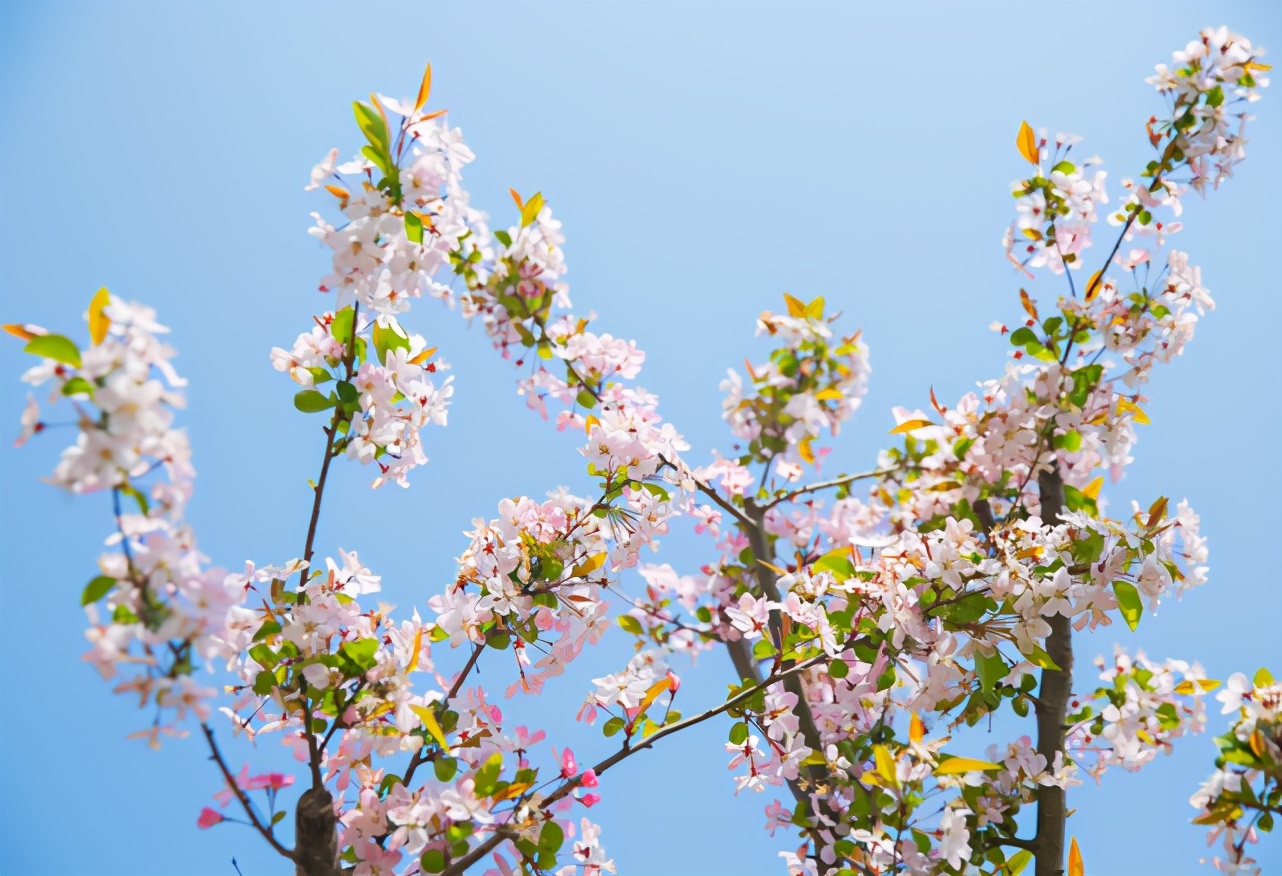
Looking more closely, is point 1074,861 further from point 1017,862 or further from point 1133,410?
point 1133,410

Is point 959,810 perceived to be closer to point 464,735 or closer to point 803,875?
point 803,875

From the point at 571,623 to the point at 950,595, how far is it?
3.06 feet

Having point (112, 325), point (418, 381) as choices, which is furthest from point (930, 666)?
point (112, 325)

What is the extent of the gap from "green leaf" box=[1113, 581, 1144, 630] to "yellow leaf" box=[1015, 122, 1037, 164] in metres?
1.28

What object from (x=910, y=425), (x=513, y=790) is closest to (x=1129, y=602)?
(x=910, y=425)

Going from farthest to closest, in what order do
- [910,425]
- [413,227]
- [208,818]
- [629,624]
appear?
[629,624], [910,425], [413,227], [208,818]

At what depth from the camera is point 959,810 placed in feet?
6.13

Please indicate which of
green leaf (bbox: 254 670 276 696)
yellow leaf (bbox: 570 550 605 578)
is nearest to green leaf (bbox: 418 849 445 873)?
green leaf (bbox: 254 670 276 696)

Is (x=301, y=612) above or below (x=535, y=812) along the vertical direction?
above

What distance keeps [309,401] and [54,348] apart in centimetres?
69

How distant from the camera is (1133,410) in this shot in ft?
7.88

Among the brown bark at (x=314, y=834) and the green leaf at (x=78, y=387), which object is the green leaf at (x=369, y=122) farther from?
the brown bark at (x=314, y=834)

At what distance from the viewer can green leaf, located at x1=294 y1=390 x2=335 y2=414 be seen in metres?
1.71

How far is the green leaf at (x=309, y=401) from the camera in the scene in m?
1.71
